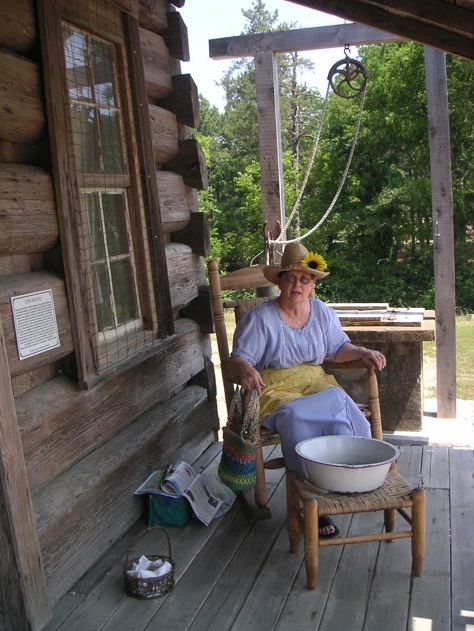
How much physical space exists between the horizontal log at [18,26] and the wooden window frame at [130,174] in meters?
0.04

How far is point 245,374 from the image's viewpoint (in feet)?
11.2

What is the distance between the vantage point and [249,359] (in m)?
3.59

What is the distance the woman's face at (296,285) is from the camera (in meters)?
3.68

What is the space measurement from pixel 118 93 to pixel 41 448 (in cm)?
182

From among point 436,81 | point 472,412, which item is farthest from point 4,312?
point 472,412

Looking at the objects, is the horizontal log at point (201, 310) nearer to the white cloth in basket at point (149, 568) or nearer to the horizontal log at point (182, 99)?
the horizontal log at point (182, 99)

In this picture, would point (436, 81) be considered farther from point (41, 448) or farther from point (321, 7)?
point (41, 448)

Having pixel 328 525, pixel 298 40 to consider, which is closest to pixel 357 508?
pixel 328 525

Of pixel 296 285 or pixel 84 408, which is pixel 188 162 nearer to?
pixel 296 285

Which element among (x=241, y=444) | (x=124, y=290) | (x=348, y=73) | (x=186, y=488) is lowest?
(x=186, y=488)

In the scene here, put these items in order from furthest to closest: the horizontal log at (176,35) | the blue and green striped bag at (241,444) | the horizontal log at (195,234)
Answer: the horizontal log at (195,234)
the horizontal log at (176,35)
the blue and green striped bag at (241,444)

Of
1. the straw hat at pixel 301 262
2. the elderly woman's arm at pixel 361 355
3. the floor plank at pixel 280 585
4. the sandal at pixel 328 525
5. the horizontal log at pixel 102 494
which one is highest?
the straw hat at pixel 301 262

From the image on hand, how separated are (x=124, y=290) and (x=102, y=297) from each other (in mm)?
258

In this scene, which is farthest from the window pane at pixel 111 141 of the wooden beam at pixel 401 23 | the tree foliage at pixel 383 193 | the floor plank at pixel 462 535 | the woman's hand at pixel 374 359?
the tree foliage at pixel 383 193
